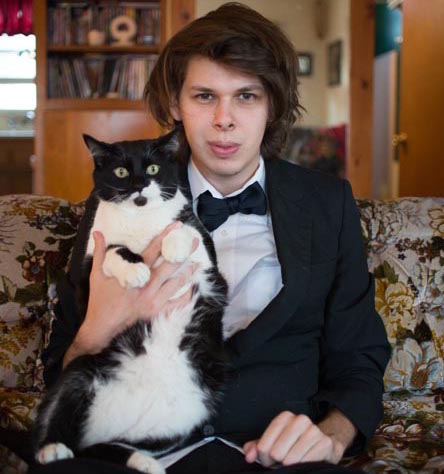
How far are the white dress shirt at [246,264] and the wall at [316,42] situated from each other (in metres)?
3.15

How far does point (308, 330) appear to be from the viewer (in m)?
1.48

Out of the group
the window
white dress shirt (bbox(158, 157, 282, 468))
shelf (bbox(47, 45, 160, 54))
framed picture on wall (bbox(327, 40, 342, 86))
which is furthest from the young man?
the window

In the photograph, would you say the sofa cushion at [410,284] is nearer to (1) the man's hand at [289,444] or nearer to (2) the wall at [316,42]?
(1) the man's hand at [289,444]

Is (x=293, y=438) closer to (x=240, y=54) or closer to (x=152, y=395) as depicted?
(x=152, y=395)

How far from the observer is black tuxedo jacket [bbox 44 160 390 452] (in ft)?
4.54

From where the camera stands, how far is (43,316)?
1.78m

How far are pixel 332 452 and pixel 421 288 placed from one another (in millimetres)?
682

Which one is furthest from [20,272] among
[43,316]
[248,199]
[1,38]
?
[1,38]

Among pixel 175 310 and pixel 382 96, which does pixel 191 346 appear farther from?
pixel 382 96

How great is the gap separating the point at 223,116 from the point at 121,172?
24cm

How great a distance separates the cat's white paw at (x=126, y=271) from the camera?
1191mm

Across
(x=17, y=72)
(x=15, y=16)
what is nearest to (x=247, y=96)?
(x=15, y=16)

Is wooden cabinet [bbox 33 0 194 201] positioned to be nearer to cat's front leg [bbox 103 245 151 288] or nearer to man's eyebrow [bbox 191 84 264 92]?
man's eyebrow [bbox 191 84 264 92]

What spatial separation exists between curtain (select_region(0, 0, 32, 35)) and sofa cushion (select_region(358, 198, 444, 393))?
3.78 meters
